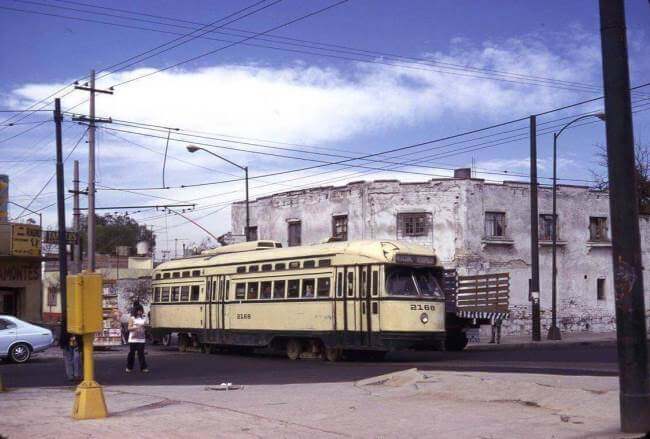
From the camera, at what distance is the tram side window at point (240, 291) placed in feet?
86.4

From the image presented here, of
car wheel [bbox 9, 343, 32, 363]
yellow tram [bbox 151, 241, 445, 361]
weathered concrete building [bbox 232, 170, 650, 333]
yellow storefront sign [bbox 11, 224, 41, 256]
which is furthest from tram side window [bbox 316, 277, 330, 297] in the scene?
yellow storefront sign [bbox 11, 224, 41, 256]

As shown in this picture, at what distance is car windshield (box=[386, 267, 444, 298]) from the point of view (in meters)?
21.9

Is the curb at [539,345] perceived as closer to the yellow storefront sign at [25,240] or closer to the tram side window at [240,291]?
the tram side window at [240,291]

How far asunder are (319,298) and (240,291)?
405 cm

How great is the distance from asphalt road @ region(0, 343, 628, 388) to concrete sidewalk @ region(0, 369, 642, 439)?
313cm

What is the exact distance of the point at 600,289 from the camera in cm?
4294

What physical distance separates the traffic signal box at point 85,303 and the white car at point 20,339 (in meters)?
14.4

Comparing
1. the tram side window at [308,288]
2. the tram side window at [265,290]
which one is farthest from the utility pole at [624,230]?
the tram side window at [265,290]

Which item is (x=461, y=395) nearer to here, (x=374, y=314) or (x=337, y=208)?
(x=374, y=314)

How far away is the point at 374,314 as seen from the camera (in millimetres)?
21812

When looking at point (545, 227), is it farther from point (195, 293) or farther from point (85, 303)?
point (85, 303)

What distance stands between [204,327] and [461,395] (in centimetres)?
1664

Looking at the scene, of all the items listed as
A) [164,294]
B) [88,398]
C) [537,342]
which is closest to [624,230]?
[88,398]

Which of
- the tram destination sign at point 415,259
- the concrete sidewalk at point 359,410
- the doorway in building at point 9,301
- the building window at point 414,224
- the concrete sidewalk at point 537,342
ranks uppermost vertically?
the building window at point 414,224
